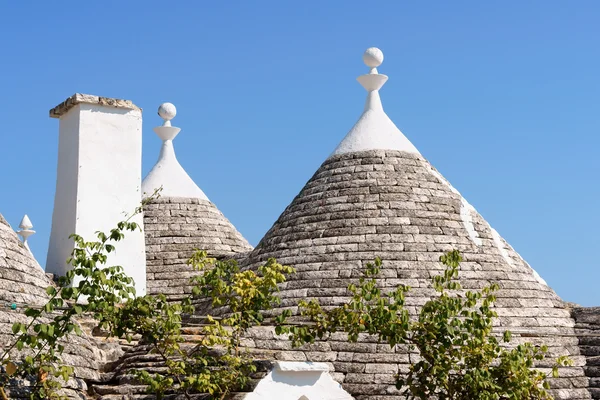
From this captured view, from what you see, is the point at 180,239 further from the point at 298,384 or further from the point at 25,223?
the point at 25,223

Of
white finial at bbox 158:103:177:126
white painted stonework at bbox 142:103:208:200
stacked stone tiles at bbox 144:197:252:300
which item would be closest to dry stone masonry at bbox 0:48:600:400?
stacked stone tiles at bbox 144:197:252:300

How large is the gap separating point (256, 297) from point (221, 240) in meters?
7.94

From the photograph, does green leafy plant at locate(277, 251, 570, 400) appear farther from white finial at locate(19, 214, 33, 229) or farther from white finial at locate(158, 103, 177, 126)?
white finial at locate(19, 214, 33, 229)

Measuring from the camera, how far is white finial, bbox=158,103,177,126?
21.5 m

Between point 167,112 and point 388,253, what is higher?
point 167,112

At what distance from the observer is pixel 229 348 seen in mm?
12055

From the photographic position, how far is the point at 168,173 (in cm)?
2125

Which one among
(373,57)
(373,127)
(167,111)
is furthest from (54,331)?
(167,111)

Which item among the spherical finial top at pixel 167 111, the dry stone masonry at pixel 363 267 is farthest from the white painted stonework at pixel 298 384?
the spherical finial top at pixel 167 111

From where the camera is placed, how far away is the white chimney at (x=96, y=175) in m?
15.5

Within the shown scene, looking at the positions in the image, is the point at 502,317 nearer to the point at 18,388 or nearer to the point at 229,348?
the point at 229,348

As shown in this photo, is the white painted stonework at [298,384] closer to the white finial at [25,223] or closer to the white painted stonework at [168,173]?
the white painted stonework at [168,173]

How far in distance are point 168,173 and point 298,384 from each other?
9.52 m

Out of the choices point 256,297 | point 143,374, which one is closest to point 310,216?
point 256,297
